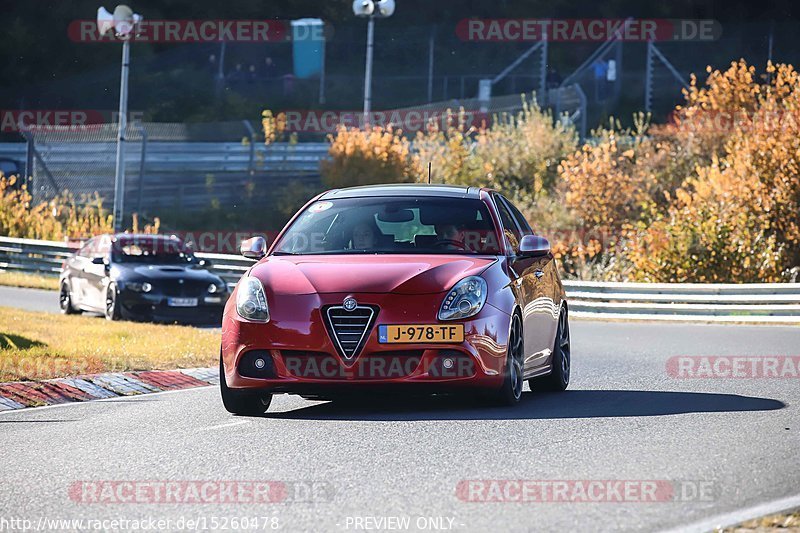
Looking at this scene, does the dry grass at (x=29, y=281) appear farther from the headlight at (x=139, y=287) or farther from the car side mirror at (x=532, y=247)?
the car side mirror at (x=532, y=247)

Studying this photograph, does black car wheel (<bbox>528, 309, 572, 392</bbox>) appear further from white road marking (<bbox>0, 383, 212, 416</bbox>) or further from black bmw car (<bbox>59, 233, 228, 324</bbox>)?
black bmw car (<bbox>59, 233, 228, 324</bbox>)

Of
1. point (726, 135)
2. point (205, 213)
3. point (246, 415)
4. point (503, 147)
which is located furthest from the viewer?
point (205, 213)

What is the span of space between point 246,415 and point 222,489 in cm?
339

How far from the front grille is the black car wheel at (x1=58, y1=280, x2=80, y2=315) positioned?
15.5 metres

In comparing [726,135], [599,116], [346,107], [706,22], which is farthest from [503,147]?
[706,22]

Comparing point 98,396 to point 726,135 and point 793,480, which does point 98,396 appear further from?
point 726,135

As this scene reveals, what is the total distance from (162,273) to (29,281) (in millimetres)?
11865

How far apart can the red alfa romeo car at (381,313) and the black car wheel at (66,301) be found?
14.2 meters

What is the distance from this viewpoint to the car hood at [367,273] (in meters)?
10.8

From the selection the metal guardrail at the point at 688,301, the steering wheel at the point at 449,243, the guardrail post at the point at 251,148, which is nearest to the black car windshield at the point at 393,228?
the steering wheel at the point at 449,243

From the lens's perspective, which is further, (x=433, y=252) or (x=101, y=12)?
(x=101, y=12)

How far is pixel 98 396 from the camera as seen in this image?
13.3 meters

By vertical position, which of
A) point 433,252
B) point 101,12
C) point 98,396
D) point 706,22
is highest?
point 706,22

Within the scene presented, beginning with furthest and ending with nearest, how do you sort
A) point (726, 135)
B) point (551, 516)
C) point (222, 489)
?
point (726, 135), point (222, 489), point (551, 516)
